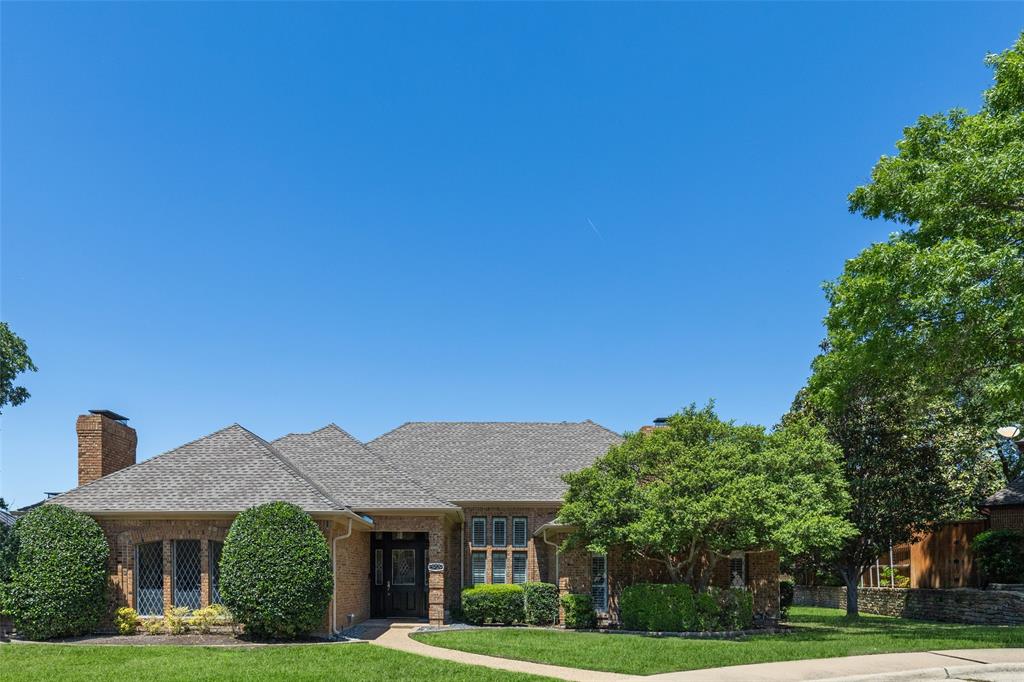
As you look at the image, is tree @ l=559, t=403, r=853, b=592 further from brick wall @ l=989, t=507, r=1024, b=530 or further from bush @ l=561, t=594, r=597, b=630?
brick wall @ l=989, t=507, r=1024, b=530

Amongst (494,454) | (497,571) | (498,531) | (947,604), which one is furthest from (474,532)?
(947,604)

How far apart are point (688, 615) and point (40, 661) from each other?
13.2m

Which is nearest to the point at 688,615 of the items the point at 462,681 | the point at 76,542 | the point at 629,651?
the point at 629,651

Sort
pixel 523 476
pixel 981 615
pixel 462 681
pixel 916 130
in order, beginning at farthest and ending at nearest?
1. pixel 523 476
2. pixel 981 615
3. pixel 916 130
4. pixel 462 681

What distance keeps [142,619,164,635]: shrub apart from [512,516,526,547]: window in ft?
33.0

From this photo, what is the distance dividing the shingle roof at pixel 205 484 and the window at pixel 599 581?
7.32 meters

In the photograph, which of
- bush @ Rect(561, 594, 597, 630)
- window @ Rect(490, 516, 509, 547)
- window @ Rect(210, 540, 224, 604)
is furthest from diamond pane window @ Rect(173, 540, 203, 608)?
bush @ Rect(561, 594, 597, 630)

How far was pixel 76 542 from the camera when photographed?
691 inches

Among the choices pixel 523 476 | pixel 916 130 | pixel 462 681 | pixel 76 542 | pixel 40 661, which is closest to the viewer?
pixel 462 681

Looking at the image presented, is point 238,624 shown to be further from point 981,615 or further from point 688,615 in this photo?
point 981,615

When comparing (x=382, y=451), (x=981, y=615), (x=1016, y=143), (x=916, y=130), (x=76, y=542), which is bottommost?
(x=981, y=615)

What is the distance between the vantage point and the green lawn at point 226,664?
12687 mm

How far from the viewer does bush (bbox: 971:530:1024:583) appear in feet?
77.4

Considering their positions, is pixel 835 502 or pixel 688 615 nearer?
pixel 688 615
